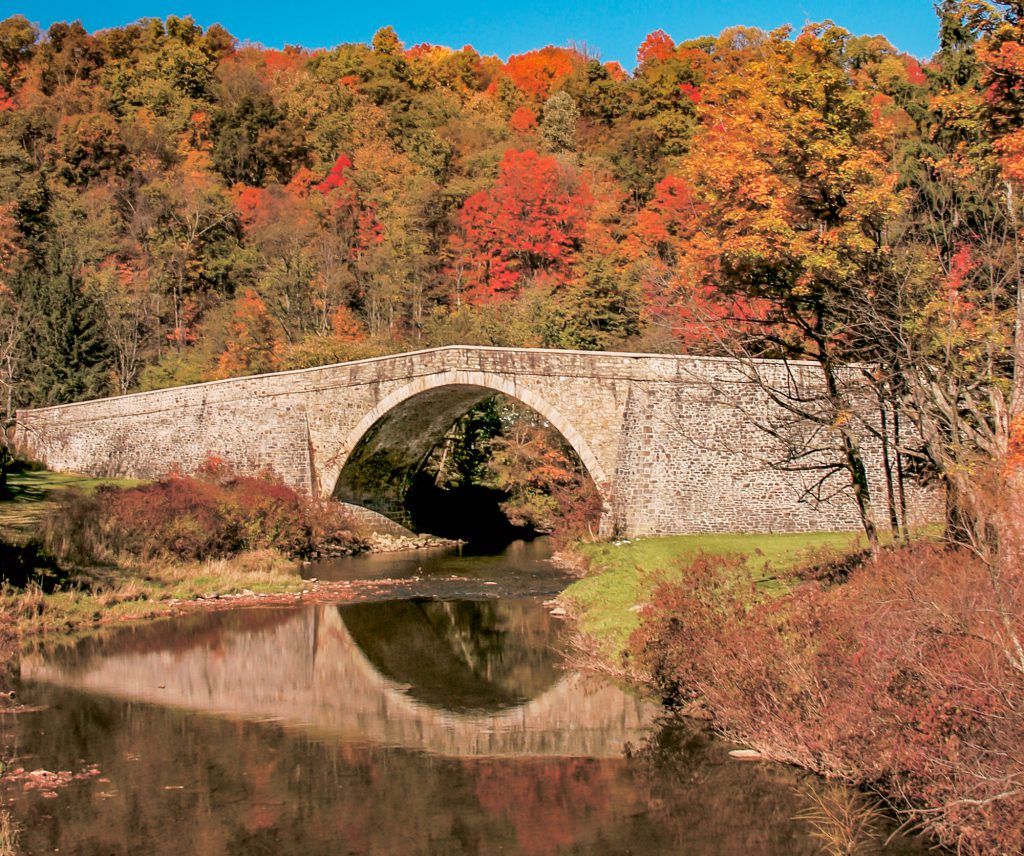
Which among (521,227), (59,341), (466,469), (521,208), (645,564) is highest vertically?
(521,208)

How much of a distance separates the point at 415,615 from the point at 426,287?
28.8m

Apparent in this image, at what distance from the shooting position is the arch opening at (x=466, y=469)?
3048 centimetres

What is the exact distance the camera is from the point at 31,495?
2947 cm

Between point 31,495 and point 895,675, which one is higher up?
point 31,495

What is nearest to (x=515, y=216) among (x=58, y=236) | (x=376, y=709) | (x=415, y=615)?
(x=58, y=236)

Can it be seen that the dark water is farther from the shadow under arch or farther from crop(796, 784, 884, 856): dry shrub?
the shadow under arch

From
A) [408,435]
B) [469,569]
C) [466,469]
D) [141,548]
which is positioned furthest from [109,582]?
[466,469]

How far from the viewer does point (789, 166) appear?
1503cm

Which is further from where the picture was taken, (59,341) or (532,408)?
(59,341)

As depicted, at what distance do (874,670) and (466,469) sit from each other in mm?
27000

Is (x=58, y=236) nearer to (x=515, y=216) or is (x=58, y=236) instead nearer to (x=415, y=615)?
(x=515, y=216)

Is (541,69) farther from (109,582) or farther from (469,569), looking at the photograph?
(109,582)

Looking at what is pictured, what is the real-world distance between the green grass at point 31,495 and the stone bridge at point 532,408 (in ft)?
4.84

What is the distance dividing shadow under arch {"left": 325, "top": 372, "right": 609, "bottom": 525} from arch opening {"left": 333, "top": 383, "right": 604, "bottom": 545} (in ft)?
0.13
